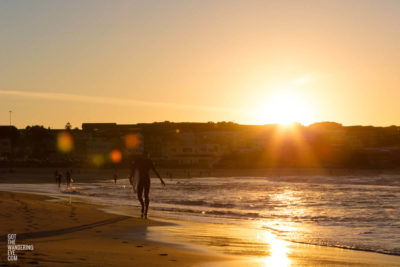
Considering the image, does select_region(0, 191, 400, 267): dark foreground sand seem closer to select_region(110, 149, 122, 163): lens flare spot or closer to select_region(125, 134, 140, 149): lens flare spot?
select_region(110, 149, 122, 163): lens flare spot

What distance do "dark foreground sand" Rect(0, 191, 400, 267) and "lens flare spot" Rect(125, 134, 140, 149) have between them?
126m

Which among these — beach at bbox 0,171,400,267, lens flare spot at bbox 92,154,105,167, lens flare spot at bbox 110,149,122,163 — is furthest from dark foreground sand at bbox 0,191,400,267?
lens flare spot at bbox 92,154,105,167

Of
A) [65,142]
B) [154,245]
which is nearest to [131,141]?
[65,142]

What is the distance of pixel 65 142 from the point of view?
152 metres

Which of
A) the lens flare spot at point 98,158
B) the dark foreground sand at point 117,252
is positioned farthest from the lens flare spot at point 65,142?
the dark foreground sand at point 117,252

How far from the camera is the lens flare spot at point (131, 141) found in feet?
456

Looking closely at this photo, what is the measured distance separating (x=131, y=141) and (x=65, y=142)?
23.4 metres

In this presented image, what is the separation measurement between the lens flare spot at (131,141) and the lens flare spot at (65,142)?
64.0 ft

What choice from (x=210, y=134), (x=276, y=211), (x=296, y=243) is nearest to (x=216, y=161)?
(x=210, y=134)

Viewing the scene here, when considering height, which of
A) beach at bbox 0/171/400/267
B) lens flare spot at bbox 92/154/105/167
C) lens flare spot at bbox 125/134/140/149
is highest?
lens flare spot at bbox 125/134/140/149

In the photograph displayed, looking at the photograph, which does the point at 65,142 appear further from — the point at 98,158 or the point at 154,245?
the point at 154,245

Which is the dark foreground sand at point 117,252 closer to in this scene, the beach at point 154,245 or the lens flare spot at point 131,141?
the beach at point 154,245

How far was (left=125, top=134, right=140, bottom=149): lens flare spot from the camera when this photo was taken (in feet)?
456

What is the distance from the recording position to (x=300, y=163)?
433ft
